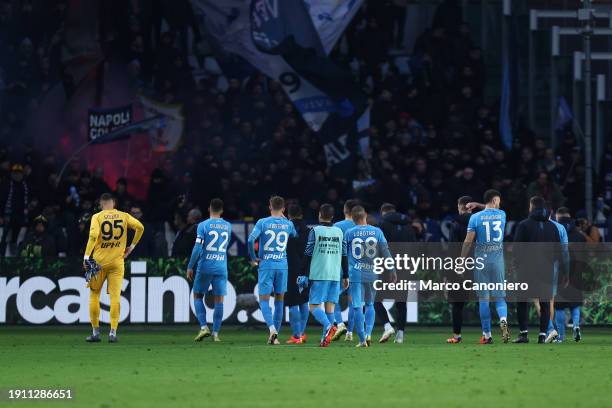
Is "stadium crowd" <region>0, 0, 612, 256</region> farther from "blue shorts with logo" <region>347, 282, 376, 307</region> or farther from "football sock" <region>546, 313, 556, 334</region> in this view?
"blue shorts with logo" <region>347, 282, 376, 307</region>

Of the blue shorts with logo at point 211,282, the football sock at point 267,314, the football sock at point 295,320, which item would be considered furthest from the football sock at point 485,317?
the blue shorts with logo at point 211,282

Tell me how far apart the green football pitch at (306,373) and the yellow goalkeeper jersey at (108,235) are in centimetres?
132

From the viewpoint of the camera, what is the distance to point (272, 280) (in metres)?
21.2

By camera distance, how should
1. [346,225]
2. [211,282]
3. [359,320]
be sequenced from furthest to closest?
[211,282]
[346,225]
[359,320]

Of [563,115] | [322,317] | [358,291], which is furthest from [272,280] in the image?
[563,115]

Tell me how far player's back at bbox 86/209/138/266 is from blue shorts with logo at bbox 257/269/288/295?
7.03 feet

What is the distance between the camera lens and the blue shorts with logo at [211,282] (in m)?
21.8

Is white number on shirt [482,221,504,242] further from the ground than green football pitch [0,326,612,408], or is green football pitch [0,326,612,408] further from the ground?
white number on shirt [482,221,504,242]

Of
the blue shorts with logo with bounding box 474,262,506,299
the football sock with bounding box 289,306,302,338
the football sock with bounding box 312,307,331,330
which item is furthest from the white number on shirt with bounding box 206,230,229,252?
the blue shorts with logo with bounding box 474,262,506,299

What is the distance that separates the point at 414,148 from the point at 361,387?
16.4m

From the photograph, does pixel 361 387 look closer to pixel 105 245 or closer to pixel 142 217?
pixel 105 245

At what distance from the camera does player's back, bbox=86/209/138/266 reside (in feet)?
69.6

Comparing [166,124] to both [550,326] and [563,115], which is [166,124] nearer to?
[563,115]

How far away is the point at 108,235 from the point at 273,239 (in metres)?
2.45
